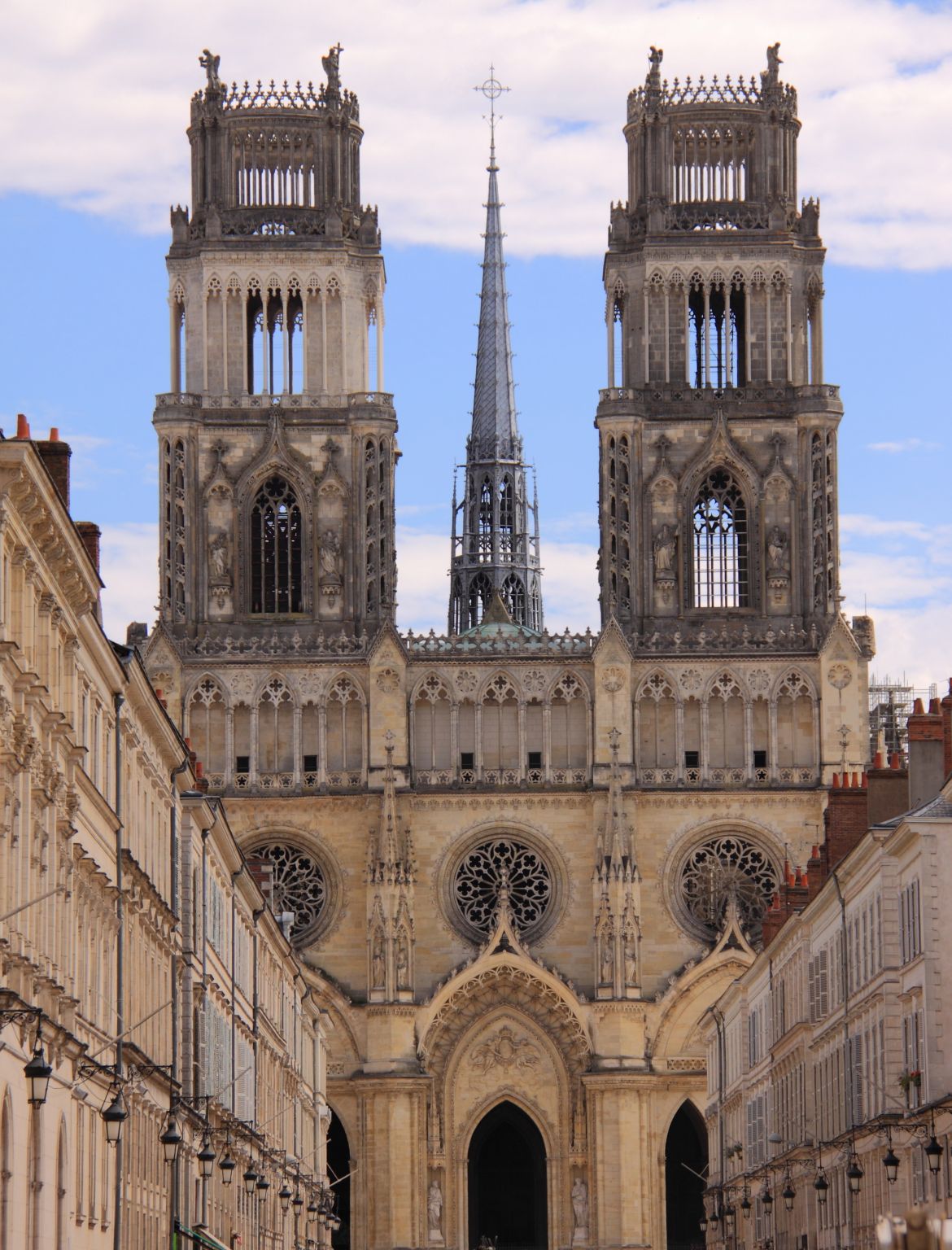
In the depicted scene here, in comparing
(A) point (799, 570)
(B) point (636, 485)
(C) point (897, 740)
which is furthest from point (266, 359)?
(C) point (897, 740)

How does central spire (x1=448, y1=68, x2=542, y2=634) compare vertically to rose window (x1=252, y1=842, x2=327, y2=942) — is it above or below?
above

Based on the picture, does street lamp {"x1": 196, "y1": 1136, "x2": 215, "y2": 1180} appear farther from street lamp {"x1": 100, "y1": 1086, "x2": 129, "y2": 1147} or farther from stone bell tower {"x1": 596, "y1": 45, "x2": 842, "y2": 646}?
stone bell tower {"x1": 596, "y1": 45, "x2": 842, "y2": 646}

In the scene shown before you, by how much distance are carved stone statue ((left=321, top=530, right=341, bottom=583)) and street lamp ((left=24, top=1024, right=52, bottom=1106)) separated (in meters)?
60.6

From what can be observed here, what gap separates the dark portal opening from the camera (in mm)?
90125

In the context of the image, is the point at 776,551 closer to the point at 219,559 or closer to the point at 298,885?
the point at 219,559

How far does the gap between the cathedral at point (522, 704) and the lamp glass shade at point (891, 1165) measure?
41.3 meters

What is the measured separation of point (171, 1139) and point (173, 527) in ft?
179

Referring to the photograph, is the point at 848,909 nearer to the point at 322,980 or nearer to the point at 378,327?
the point at 322,980

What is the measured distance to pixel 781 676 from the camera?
89.6 m

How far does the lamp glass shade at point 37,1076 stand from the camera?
2647 cm

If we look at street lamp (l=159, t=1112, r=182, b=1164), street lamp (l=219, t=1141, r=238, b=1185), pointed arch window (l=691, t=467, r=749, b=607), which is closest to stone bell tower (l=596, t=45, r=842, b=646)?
pointed arch window (l=691, t=467, r=749, b=607)

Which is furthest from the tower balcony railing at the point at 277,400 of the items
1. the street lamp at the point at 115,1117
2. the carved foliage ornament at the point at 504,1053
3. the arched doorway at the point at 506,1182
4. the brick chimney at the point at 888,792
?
the street lamp at the point at 115,1117

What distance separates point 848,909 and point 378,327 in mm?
47141

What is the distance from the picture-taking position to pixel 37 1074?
26469 millimetres
